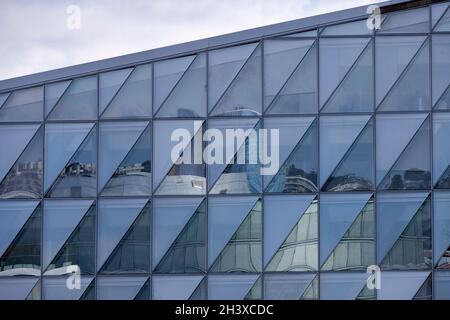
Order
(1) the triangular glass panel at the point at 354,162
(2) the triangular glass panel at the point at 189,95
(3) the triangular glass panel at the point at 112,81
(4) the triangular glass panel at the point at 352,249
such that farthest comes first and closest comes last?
(3) the triangular glass panel at the point at 112,81 → (2) the triangular glass panel at the point at 189,95 → (1) the triangular glass panel at the point at 354,162 → (4) the triangular glass panel at the point at 352,249

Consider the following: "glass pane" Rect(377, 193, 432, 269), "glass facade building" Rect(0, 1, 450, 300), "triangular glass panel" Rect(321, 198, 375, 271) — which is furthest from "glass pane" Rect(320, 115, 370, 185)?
"triangular glass panel" Rect(321, 198, 375, 271)

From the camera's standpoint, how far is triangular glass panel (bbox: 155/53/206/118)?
3831 cm

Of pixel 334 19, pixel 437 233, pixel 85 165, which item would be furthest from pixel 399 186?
pixel 85 165

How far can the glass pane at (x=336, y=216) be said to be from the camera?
38062mm

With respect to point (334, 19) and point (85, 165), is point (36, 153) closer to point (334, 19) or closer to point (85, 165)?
point (85, 165)

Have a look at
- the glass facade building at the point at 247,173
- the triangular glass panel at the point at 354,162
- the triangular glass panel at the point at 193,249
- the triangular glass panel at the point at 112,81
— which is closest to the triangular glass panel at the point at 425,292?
the glass facade building at the point at 247,173

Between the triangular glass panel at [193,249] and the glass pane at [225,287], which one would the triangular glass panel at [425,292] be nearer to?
the glass pane at [225,287]

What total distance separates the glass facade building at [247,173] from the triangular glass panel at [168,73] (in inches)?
1.1

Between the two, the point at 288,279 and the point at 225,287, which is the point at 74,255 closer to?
the point at 225,287

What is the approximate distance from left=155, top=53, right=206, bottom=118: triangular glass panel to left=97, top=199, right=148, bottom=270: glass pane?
186 cm

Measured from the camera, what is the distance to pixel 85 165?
38.3m
